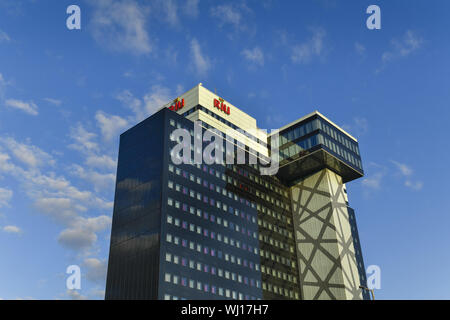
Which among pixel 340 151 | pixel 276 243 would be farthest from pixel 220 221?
pixel 340 151

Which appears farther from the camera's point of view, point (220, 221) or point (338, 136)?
point (338, 136)

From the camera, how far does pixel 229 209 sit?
307ft

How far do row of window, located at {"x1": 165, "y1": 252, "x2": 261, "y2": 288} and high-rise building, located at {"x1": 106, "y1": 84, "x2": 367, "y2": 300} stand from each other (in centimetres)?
19

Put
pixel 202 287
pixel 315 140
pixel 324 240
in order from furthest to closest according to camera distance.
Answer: pixel 315 140
pixel 324 240
pixel 202 287

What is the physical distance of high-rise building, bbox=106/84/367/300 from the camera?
79188 millimetres

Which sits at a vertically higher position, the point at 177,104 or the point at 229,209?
the point at 177,104

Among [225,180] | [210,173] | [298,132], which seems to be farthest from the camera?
[298,132]

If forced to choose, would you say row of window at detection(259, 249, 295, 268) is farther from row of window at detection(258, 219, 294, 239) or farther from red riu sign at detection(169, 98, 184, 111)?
red riu sign at detection(169, 98, 184, 111)

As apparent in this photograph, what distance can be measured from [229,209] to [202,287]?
771 inches

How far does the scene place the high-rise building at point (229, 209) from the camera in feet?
260

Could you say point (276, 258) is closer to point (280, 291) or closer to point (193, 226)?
point (280, 291)

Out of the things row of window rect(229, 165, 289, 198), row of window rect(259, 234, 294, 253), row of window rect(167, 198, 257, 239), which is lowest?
row of window rect(259, 234, 294, 253)

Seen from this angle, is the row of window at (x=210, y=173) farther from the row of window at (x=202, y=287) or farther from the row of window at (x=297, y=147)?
the row of window at (x=202, y=287)

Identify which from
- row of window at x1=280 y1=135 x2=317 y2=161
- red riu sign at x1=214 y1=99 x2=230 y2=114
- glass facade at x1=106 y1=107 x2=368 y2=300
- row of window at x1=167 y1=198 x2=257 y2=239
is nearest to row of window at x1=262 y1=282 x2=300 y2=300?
glass facade at x1=106 y1=107 x2=368 y2=300
